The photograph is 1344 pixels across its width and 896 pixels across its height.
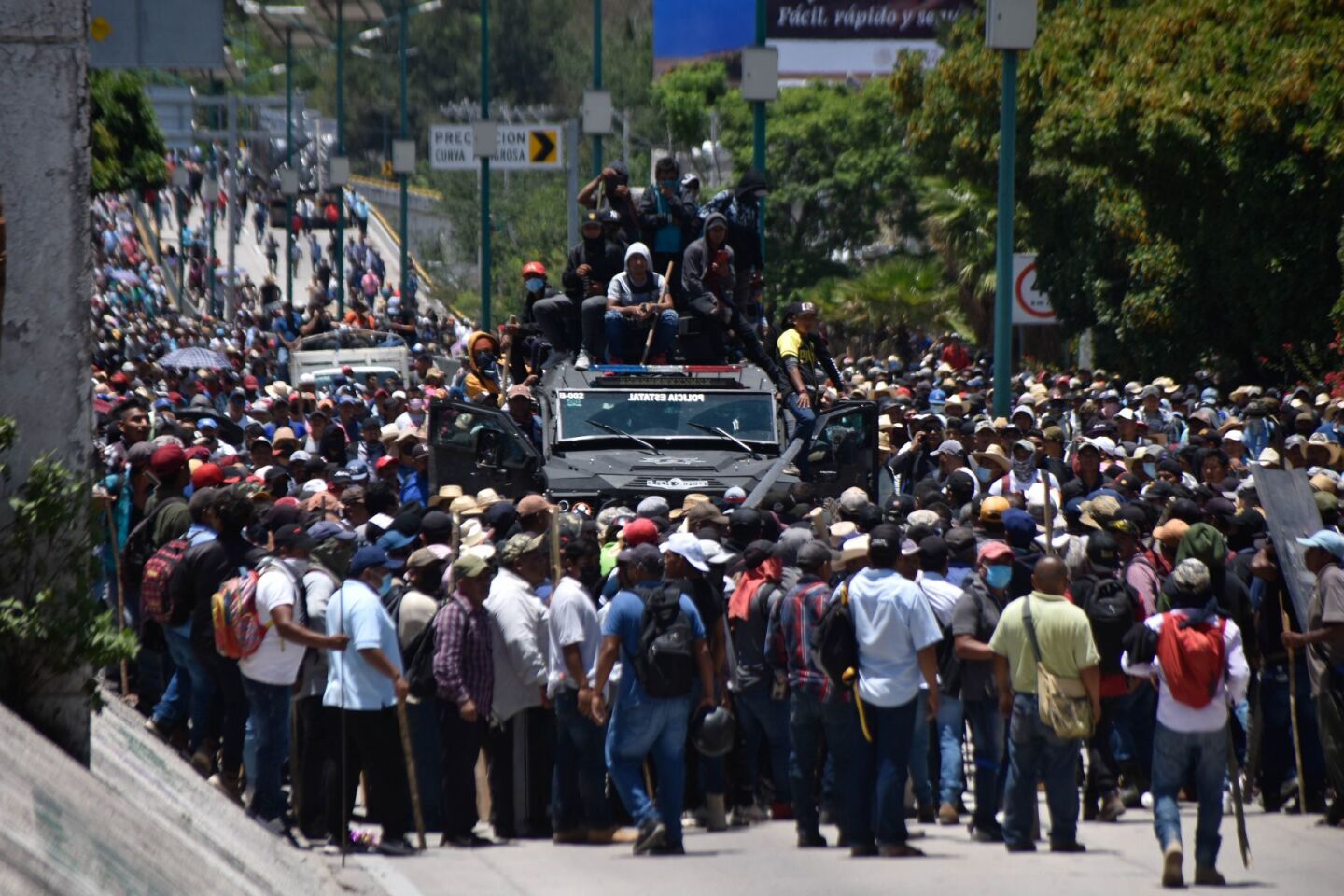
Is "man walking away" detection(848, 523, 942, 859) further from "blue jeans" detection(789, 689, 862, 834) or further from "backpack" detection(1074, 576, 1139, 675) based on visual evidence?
"backpack" detection(1074, 576, 1139, 675)

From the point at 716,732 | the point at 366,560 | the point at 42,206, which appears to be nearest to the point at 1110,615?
the point at 716,732

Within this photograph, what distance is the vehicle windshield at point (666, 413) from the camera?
16.0 metres

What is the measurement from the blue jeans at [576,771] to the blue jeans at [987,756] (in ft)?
6.12

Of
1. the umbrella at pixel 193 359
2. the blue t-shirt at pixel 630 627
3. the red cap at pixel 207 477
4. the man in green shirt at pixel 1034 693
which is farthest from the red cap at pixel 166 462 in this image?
the umbrella at pixel 193 359

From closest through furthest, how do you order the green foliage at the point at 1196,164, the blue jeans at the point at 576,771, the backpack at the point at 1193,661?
the backpack at the point at 1193,661, the blue jeans at the point at 576,771, the green foliage at the point at 1196,164

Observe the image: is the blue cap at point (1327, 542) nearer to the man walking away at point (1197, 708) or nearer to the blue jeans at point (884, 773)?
the man walking away at point (1197, 708)

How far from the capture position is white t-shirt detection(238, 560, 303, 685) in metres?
10.2

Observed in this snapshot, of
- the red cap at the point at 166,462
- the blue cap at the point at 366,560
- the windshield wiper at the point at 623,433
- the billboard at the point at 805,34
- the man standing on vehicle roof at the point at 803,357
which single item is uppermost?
the billboard at the point at 805,34

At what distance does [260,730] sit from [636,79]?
82.0 metres

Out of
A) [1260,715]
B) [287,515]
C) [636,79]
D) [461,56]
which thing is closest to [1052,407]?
[1260,715]

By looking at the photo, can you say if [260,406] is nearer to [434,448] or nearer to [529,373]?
[529,373]

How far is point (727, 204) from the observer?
18266mm

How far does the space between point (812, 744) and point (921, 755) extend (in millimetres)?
723

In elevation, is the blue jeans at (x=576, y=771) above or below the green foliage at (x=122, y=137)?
below
